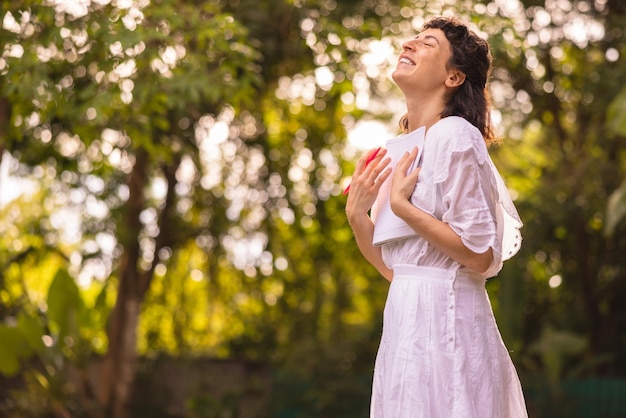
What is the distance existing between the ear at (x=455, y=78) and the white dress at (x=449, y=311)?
0.16 meters

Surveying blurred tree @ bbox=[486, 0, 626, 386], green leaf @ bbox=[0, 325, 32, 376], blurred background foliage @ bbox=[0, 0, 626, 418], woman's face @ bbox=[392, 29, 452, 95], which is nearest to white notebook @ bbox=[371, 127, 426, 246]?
woman's face @ bbox=[392, 29, 452, 95]

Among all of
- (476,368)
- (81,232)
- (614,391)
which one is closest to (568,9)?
(614,391)

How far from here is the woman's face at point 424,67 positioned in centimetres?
244

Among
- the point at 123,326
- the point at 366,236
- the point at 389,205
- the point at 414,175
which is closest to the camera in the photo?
the point at 414,175

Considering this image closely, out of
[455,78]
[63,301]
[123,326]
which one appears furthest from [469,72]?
[123,326]

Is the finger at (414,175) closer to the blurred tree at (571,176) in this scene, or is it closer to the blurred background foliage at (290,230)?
the blurred background foliage at (290,230)

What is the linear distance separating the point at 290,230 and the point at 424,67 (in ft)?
24.1

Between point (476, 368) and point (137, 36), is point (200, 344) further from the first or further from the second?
point (476, 368)

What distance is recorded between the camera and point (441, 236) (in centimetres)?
220

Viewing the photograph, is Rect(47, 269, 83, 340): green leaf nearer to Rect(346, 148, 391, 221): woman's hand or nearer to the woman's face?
Rect(346, 148, 391, 221): woman's hand

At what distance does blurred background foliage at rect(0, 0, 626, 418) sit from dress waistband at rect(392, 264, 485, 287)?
4.59 meters

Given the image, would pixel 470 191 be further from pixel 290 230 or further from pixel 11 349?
pixel 290 230

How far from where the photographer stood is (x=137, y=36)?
13.4ft

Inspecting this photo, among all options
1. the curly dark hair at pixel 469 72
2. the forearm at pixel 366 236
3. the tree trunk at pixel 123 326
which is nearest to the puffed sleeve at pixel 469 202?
the curly dark hair at pixel 469 72
